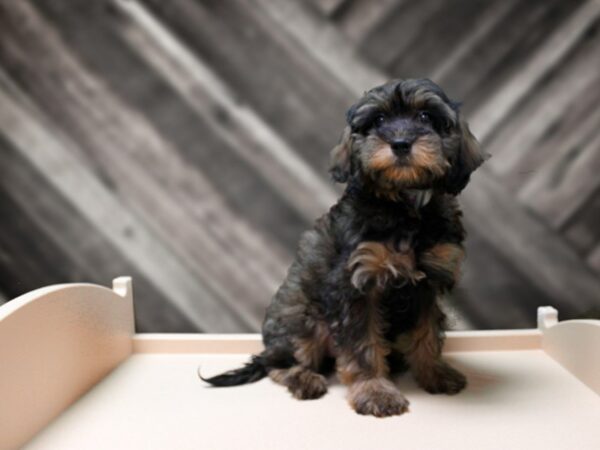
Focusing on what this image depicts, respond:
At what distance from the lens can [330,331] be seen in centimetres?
170

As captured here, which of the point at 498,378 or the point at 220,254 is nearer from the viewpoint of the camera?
the point at 498,378

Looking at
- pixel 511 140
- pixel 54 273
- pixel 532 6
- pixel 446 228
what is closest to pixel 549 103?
pixel 511 140

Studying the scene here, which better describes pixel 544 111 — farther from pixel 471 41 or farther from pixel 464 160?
pixel 464 160

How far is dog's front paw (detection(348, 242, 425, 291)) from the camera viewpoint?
1553 millimetres

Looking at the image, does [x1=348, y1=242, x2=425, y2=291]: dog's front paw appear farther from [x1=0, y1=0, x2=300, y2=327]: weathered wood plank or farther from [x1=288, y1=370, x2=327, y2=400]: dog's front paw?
[x1=0, y1=0, x2=300, y2=327]: weathered wood plank

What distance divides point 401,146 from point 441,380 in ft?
2.40

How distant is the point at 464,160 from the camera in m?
1.53

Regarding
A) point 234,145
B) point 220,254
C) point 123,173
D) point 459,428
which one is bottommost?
point 459,428

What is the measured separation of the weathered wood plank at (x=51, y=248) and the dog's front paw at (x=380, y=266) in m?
0.89

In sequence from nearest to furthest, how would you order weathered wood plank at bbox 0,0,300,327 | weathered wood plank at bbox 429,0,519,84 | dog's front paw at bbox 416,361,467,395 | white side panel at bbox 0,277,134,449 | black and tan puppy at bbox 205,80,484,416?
white side panel at bbox 0,277,134,449
black and tan puppy at bbox 205,80,484,416
dog's front paw at bbox 416,361,467,395
weathered wood plank at bbox 429,0,519,84
weathered wood plank at bbox 0,0,300,327

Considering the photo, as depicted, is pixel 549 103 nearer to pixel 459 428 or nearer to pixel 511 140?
pixel 511 140

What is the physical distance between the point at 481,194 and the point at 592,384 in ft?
2.37

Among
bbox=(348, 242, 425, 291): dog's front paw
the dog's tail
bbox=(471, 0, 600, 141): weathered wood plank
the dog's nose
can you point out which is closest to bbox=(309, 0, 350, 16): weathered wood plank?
bbox=(471, 0, 600, 141): weathered wood plank

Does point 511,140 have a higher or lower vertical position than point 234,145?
lower
